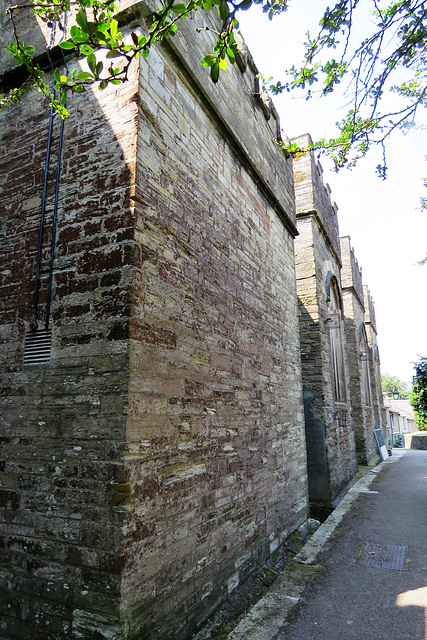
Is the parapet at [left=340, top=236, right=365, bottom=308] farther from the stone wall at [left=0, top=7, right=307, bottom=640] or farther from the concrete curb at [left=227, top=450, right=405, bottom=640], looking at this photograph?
the stone wall at [left=0, top=7, right=307, bottom=640]

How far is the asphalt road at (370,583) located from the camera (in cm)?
311

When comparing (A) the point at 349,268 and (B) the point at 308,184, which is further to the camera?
(A) the point at 349,268

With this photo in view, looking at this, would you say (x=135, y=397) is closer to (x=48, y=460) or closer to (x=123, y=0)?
(x=48, y=460)

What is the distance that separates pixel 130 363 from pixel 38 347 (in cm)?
90

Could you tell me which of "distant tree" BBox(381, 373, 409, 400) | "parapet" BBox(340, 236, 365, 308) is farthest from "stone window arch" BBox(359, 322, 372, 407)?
"distant tree" BBox(381, 373, 409, 400)

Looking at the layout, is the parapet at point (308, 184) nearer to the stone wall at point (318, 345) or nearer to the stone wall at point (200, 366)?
the stone wall at point (318, 345)

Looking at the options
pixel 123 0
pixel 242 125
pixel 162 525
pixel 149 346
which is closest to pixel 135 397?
pixel 149 346

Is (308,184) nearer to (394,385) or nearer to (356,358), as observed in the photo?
(356,358)

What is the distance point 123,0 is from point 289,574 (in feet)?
18.9

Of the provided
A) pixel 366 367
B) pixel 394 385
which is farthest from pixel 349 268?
pixel 394 385

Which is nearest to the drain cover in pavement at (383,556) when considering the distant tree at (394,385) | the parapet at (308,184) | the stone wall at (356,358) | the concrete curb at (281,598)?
the concrete curb at (281,598)

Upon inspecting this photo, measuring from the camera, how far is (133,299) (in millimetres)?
2793

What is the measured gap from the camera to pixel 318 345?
8.04 m

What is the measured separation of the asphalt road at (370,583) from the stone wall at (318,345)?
3.34ft
